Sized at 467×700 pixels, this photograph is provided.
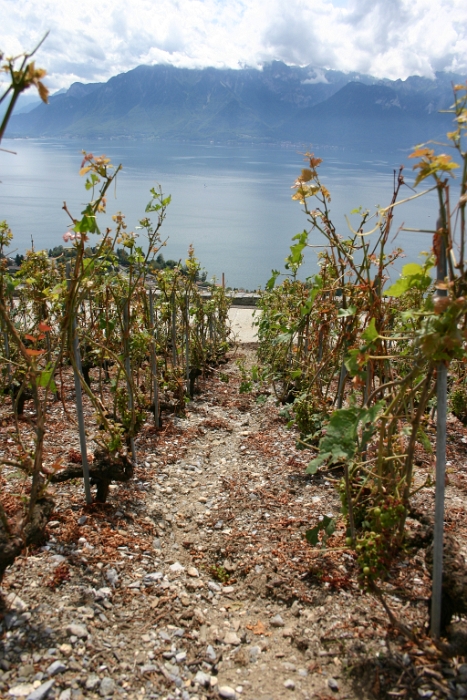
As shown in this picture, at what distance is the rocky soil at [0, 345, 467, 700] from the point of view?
1703 mm

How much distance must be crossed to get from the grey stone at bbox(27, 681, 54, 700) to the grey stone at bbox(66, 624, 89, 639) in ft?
0.74

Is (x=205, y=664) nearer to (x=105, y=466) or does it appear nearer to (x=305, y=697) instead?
(x=305, y=697)

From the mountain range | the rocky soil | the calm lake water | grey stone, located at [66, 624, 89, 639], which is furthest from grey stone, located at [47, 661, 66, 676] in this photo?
the mountain range

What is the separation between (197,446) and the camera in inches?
165

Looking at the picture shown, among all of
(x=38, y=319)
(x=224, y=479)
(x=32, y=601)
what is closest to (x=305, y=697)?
(x=32, y=601)

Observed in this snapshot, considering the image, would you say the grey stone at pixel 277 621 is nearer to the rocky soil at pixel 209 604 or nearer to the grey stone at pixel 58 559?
the rocky soil at pixel 209 604

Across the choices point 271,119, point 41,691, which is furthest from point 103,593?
point 271,119

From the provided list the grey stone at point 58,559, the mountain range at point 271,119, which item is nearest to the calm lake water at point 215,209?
the grey stone at point 58,559

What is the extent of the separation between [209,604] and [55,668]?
2.46 ft

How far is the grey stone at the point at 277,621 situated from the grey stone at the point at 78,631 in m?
0.79

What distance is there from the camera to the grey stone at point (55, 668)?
168 centimetres

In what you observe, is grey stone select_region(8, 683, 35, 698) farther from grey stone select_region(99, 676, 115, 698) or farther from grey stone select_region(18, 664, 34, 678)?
grey stone select_region(99, 676, 115, 698)

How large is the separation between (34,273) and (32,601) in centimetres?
389

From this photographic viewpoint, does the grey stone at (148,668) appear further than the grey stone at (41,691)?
Yes
